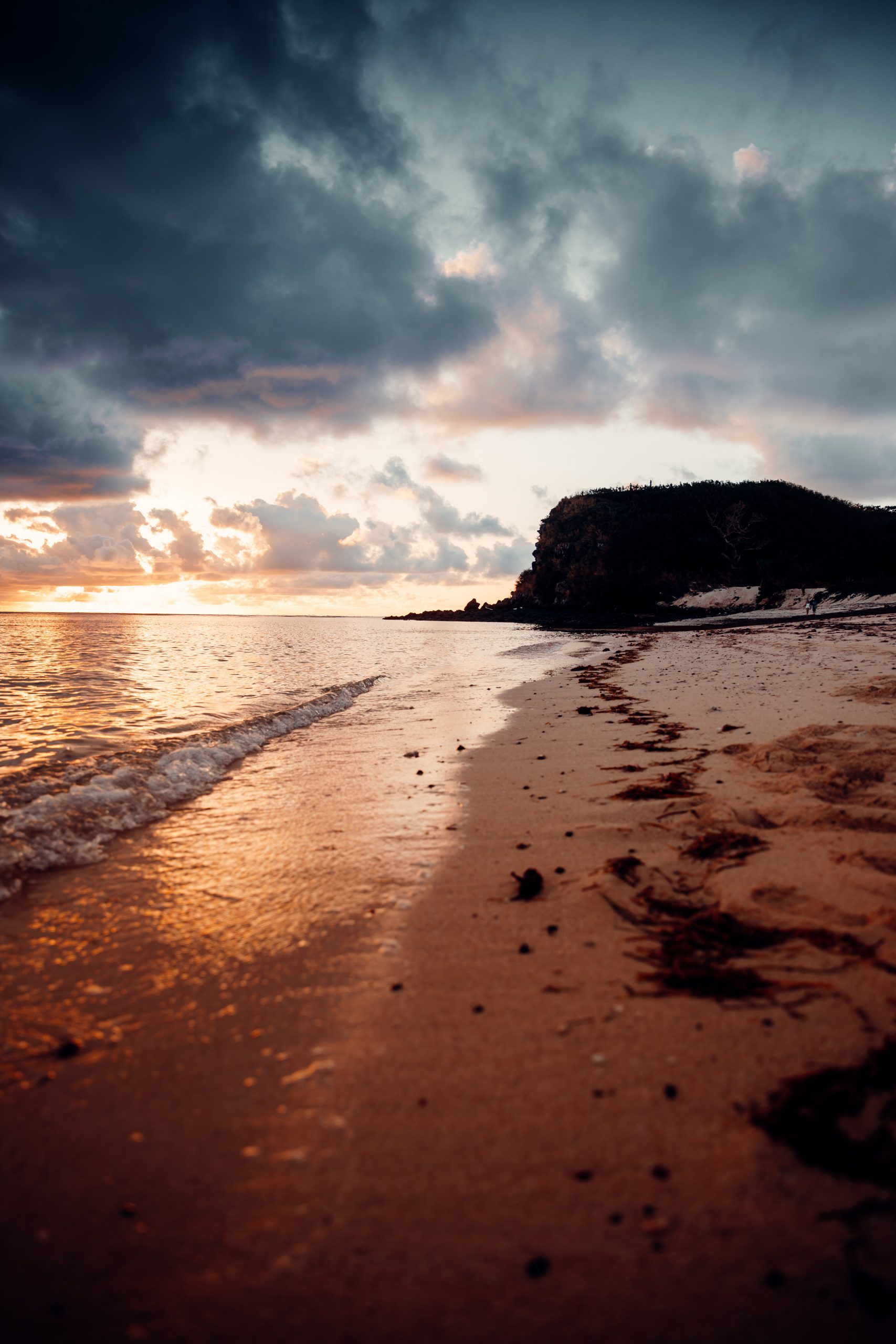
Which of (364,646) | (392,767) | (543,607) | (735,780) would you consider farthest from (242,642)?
(543,607)

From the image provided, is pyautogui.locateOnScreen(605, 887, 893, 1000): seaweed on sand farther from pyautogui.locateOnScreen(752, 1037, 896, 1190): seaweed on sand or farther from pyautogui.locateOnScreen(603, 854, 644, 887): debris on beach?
pyautogui.locateOnScreen(752, 1037, 896, 1190): seaweed on sand

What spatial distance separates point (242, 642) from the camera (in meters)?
43.0

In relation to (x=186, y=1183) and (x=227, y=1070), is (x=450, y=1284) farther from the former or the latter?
(x=227, y=1070)

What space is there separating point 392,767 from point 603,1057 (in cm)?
518

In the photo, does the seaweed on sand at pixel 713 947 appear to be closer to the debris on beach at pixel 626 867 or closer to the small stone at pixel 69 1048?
the debris on beach at pixel 626 867

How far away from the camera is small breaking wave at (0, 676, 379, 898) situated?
15.1ft

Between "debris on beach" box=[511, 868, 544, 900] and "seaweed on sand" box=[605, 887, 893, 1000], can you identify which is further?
"debris on beach" box=[511, 868, 544, 900]

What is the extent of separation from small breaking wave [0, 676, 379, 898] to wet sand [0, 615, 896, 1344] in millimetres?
2631

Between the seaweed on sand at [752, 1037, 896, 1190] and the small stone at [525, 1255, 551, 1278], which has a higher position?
the seaweed on sand at [752, 1037, 896, 1190]

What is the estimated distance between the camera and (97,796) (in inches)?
233

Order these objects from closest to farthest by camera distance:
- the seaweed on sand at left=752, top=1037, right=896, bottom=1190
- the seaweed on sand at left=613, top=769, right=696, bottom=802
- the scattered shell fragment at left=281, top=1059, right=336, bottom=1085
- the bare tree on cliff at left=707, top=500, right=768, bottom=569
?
the seaweed on sand at left=752, top=1037, right=896, bottom=1190
the scattered shell fragment at left=281, top=1059, right=336, bottom=1085
the seaweed on sand at left=613, top=769, right=696, bottom=802
the bare tree on cliff at left=707, top=500, right=768, bottom=569

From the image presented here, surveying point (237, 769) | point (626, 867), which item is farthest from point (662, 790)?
point (237, 769)

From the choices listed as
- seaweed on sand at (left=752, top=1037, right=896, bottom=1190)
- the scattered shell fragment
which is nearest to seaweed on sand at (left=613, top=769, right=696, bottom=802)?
seaweed on sand at (left=752, top=1037, right=896, bottom=1190)

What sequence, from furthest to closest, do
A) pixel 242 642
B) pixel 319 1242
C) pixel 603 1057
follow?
pixel 242 642 < pixel 603 1057 < pixel 319 1242
